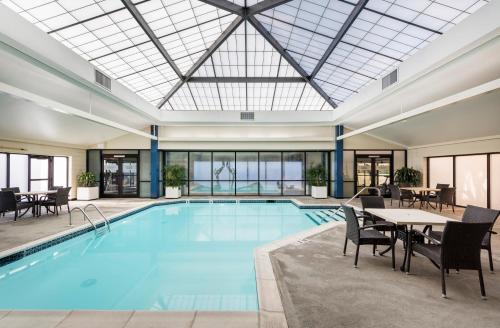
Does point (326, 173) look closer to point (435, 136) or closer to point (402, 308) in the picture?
point (435, 136)

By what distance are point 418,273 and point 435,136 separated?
28.1ft

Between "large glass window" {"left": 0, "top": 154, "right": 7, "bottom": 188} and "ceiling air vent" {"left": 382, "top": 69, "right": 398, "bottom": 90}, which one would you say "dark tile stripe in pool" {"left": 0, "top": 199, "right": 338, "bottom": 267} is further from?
"ceiling air vent" {"left": 382, "top": 69, "right": 398, "bottom": 90}

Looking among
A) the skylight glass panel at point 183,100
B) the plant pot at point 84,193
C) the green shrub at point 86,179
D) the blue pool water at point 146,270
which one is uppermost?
the skylight glass panel at point 183,100

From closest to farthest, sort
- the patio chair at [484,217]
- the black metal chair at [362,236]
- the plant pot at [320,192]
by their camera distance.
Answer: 1. the patio chair at [484,217]
2. the black metal chair at [362,236]
3. the plant pot at [320,192]

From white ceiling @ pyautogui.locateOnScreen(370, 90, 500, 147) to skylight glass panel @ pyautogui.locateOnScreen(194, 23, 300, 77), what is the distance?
4.96 metres

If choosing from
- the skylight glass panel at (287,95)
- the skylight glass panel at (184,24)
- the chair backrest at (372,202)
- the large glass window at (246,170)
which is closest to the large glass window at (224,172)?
the large glass window at (246,170)

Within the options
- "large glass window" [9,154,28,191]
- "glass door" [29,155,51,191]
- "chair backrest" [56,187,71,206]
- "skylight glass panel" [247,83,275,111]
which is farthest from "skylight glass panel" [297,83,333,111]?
"large glass window" [9,154,28,191]

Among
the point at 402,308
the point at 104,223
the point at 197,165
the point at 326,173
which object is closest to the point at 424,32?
the point at 402,308

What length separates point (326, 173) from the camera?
1357cm

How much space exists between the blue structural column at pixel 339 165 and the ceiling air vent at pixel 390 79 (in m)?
5.36

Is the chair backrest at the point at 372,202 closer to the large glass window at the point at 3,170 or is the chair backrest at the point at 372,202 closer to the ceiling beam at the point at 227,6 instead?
the ceiling beam at the point at 227,6

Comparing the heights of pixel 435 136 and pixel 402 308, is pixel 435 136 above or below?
above

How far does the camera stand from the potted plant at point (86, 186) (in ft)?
39.6

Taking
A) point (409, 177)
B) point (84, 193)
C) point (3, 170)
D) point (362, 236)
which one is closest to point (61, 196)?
point (3, 170)
